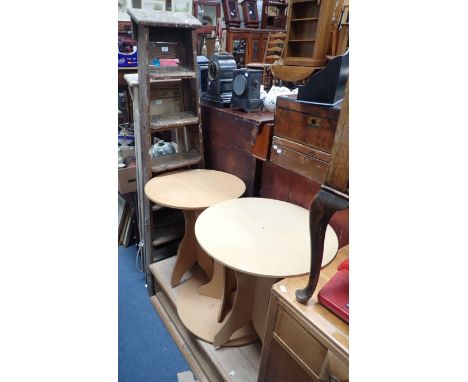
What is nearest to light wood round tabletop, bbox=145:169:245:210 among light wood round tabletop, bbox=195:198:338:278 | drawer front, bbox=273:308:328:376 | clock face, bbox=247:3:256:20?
light wood round tabletop, bbox=195:198:338:278

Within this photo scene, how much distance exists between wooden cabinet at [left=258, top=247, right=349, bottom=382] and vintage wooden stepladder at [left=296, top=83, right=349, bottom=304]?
0.09 m

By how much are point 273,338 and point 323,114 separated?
0.88 metres

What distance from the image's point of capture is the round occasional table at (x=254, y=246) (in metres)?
1.13

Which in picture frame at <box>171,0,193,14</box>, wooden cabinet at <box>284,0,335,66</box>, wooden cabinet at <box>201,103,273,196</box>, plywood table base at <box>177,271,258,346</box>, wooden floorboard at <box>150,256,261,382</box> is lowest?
wooden floorboard at <box>150,256,261,382</box>

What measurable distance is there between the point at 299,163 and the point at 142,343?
1.40 m

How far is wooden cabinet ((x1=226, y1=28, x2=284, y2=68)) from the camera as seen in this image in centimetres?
544

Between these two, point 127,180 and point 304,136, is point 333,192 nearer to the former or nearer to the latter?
point 304,136

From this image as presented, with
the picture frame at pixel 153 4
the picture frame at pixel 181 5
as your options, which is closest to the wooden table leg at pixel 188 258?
the picture frame at pixel 153 4

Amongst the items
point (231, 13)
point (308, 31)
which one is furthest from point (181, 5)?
point (308, 31)

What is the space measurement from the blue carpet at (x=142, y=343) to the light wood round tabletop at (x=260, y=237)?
95cm

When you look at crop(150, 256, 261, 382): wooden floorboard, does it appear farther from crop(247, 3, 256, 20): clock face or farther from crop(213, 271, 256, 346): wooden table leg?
crop(247, 3, 256, 20): clock face

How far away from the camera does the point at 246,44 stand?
5633mm

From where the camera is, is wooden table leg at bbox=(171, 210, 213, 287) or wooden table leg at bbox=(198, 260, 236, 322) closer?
wooden table leg at bbox=(198, 260, 236, 322)
